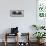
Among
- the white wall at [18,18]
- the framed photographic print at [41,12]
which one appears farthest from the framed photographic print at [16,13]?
the framed photographic print at [41,12]

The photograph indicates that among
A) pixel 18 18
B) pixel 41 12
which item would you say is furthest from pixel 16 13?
pixel 41 12

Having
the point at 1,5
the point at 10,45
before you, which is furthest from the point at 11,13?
the point at 10,45

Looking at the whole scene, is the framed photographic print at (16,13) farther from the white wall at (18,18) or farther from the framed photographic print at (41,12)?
the framed photographic print at (41,12)

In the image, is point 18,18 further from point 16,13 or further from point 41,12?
point 41,12

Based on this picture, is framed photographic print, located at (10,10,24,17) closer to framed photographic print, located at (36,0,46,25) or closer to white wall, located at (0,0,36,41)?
white wall, located at (0,0,36,41)

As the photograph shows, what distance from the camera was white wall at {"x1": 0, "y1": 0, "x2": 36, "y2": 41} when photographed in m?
6.56

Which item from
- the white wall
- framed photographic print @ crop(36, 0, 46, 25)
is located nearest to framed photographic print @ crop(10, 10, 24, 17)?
the white wall

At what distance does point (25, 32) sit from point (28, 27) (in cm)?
25

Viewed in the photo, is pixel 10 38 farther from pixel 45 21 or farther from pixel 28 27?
pixel 45 21

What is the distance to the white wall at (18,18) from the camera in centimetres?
656

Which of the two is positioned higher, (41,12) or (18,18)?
(41,12)

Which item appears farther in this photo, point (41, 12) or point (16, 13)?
point (41, 12)

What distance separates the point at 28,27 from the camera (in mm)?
6648

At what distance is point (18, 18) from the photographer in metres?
6.61
